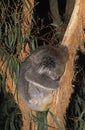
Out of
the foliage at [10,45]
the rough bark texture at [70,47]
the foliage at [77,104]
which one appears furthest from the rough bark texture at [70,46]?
the foliage at [77,104]

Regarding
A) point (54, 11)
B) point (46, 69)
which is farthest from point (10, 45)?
point (54, 11)

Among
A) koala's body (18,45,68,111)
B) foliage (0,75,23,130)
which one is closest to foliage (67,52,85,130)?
foliage (0,75,23,130)

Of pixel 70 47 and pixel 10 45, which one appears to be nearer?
pixel 70 47

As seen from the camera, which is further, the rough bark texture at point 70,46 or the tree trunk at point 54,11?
the tree trunk at point 54,11

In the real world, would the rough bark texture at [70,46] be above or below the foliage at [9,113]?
above

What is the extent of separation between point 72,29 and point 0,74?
2.74 feet

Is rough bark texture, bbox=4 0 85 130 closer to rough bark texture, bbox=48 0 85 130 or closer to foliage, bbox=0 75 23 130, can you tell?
rough bark texture, bbox=48 0 85 130

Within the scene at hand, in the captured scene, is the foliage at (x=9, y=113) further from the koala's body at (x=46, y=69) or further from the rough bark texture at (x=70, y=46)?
the rough bark texture at (x=70, y=46)

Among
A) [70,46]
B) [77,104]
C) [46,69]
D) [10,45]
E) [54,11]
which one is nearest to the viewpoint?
[70,46]

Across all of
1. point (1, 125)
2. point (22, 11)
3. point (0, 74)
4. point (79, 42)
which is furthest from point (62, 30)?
point (1, 125)

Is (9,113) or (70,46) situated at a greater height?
(70,46)

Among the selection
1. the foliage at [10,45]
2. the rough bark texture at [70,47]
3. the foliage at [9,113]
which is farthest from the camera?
the foliage at [9,113]

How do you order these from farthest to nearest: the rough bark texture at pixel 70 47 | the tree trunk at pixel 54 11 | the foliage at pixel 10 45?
the tree trunk at pixel 54 11, the foliage at pixel 10 45, the rough bark texture at pixel 70 47

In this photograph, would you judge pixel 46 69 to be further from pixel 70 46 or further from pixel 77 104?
pixel 77 104
